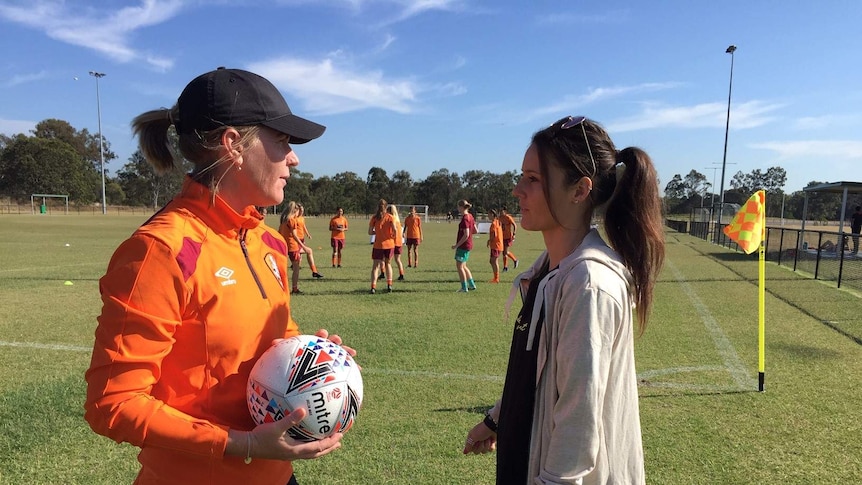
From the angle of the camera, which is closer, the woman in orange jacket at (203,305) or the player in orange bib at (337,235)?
the woman in orange jacket at (203,305)

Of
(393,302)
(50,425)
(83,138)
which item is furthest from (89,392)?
(83,138)

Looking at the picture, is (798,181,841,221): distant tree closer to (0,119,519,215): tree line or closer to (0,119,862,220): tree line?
(0,119,862,220): tree line

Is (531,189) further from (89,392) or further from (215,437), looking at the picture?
(89,392)

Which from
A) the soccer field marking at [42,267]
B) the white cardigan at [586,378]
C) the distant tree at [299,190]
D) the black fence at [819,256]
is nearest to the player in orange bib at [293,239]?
the soccer field marking at [42,267]

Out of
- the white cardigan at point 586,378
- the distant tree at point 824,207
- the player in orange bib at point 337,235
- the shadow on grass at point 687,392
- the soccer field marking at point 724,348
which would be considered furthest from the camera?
the distant tree at point 824,207

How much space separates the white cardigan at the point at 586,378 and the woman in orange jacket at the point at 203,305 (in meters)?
0.71

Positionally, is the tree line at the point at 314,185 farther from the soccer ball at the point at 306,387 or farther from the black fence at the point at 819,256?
the soccer ball at the point at 306,387

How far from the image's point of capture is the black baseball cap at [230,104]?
1.66 meters

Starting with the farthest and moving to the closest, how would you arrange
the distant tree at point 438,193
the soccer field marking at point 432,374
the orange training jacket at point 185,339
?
the distant tree at point 438,193 → the soccer field marking at point 432,374 → the orange training jacket at point 185,339

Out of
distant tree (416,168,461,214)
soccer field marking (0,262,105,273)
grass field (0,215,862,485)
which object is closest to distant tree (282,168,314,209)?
distant tree (416,168,461,214)

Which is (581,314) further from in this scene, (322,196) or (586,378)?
(322,196)

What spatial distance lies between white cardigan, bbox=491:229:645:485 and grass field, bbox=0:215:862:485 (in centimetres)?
212

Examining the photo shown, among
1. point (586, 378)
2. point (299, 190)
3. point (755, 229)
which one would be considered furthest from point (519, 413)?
point (299, 190)

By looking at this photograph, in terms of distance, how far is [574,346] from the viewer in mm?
1619
